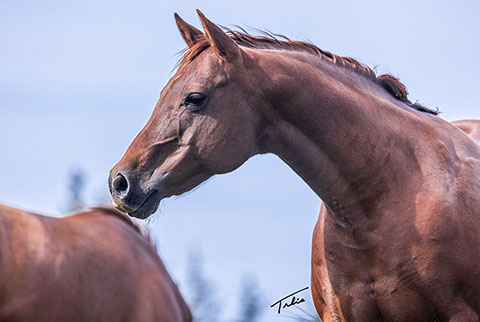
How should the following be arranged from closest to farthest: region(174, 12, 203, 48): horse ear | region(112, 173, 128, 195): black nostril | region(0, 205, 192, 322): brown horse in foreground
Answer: region(0, 205, 192, 322): brown horse in foreground
region(112, 173, 128, 195): black nostril
region(174, 12, 203, 48): horse ear

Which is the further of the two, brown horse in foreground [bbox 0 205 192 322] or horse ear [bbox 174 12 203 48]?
horse ear [bbox 174 12 203 48]

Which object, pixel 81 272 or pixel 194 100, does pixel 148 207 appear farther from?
pixel 194 100

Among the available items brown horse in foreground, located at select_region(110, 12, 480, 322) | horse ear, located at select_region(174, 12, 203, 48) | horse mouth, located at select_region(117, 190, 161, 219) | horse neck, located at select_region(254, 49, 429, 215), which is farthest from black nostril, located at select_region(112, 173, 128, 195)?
horse ear, located at select_region(174, 12, 203, 48)

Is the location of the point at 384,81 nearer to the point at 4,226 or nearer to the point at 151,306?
the point at 151,306

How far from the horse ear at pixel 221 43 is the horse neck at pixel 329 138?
0.54 ft

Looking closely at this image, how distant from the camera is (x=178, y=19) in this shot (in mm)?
5477

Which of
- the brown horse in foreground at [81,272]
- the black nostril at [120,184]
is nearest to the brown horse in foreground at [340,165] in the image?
the black nostril at [120,184]

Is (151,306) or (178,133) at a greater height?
(178,133)

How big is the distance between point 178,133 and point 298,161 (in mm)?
683

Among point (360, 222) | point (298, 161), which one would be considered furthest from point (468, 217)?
point (298, 161)

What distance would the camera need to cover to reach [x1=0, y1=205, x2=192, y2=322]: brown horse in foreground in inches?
192

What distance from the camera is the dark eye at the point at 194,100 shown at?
16.8 ft

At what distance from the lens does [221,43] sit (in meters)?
5.16

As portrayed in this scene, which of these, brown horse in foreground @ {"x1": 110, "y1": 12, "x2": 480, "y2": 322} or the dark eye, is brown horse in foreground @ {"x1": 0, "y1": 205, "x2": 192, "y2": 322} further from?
the dark eye
